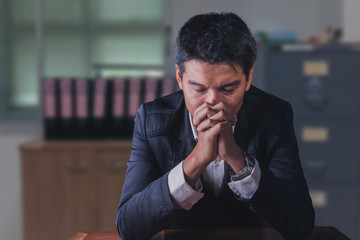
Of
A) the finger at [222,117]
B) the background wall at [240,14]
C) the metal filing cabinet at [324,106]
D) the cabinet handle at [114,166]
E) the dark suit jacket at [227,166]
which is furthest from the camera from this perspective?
the background wall at [240,14]

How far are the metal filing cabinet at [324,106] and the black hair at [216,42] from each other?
134 centimetres

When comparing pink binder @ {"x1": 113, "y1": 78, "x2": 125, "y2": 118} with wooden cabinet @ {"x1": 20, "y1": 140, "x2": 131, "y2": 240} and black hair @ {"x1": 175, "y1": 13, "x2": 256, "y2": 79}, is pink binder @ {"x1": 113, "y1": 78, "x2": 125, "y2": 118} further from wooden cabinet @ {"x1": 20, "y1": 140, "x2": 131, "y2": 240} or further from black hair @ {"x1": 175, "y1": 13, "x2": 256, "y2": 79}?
black hair @ {"x1": 175, "y1": 13, "x2": 256, "y2": 79}

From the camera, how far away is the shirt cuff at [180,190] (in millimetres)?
1022

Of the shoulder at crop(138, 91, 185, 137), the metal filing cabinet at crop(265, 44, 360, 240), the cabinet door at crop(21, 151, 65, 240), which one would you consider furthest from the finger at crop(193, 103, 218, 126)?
the cabinet door at crop(21, 151, 65, 240)

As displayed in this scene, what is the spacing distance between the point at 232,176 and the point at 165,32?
1.89 metres

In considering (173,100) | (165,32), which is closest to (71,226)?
(165,32)

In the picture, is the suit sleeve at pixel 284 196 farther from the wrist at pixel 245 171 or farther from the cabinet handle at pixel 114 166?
the cabinet handle at pixel 114 166

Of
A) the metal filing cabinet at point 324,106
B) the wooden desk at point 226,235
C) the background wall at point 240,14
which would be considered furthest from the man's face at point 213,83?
the background wall at point 240,14

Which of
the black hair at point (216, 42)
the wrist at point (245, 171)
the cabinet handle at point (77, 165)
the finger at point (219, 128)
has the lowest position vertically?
the cabinet handle at point (77, 165)

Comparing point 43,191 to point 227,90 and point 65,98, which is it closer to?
point 65,98

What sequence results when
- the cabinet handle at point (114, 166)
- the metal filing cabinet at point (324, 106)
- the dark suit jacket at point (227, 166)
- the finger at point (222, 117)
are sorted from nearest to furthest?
the finger at point (222, 117), the dark suit jacket at point (227, 166), the metal filing cabinet at point (324, 106), the cabinet handle at point (114, 166)

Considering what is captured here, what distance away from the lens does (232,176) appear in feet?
3.43

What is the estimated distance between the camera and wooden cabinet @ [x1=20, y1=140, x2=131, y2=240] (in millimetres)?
2467

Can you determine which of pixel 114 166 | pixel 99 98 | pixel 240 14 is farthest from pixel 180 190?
pixel 240 14
